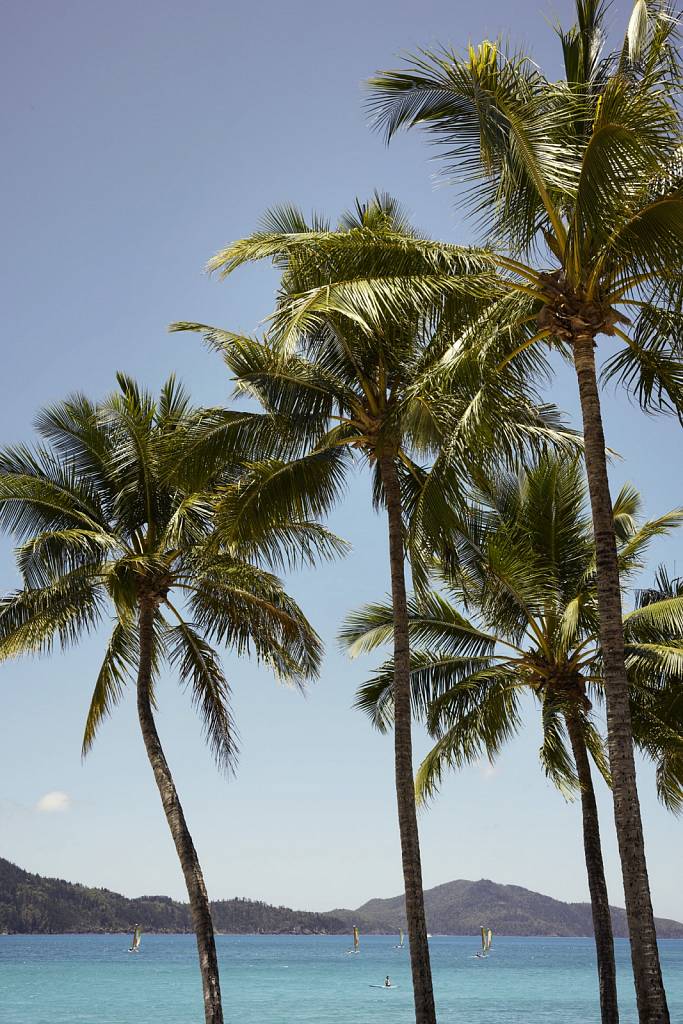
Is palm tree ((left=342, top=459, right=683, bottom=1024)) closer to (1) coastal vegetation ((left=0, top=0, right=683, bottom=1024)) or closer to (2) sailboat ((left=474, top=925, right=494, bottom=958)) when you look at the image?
(1) coastal vegetation ((left=0, top=0, right=683, bottom=1024))

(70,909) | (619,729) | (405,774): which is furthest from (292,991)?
(70,909)

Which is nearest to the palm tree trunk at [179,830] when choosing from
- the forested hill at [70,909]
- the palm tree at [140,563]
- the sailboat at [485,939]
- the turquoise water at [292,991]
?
the palm tree at [140,563]

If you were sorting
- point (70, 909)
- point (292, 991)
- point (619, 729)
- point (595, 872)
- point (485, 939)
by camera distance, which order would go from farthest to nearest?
point (70, 909), point (485, 939), point (292, 991), point (595, 872), point (619, 729)

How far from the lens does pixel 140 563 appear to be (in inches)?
574

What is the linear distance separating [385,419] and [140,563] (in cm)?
389

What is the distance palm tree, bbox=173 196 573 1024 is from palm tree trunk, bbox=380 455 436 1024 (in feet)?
0.04

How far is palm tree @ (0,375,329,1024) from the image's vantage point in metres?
14.7

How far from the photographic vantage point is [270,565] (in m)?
14.5

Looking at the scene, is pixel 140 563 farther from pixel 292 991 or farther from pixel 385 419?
pixel 292 991

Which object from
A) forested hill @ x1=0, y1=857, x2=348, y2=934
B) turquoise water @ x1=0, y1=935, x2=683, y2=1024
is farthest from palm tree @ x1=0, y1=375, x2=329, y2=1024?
forested hill @ x1=0, y1=857, x2=348, y2=934

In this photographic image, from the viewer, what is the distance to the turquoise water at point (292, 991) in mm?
46906

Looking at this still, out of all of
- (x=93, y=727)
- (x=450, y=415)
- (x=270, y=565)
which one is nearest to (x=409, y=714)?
(x=270, y=565)

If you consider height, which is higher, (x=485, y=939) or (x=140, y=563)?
(x=140, y=563)

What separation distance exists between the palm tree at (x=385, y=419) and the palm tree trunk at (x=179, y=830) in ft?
9.41
